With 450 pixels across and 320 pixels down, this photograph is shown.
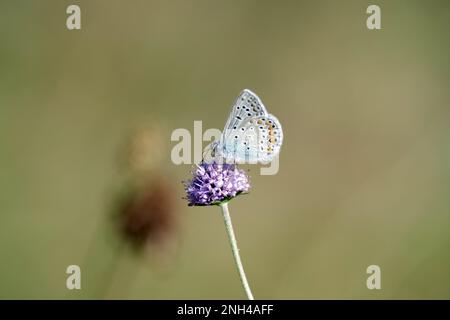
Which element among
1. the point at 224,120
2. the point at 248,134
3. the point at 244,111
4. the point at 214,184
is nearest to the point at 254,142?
the point at 248,134

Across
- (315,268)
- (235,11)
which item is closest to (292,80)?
(235,11)

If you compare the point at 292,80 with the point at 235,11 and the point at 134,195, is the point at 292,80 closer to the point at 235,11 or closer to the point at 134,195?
the point at 235,11

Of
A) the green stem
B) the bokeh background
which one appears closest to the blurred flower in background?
the bokeh background

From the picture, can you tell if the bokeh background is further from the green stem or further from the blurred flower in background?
the green stem

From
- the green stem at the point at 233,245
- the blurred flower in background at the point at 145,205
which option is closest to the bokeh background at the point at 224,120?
the blurred flower in background at the point at 145,205

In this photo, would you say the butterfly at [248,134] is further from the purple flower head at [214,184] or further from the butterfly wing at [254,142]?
the purple flower head at [214,184]

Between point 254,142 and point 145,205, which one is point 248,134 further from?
point 145,205
